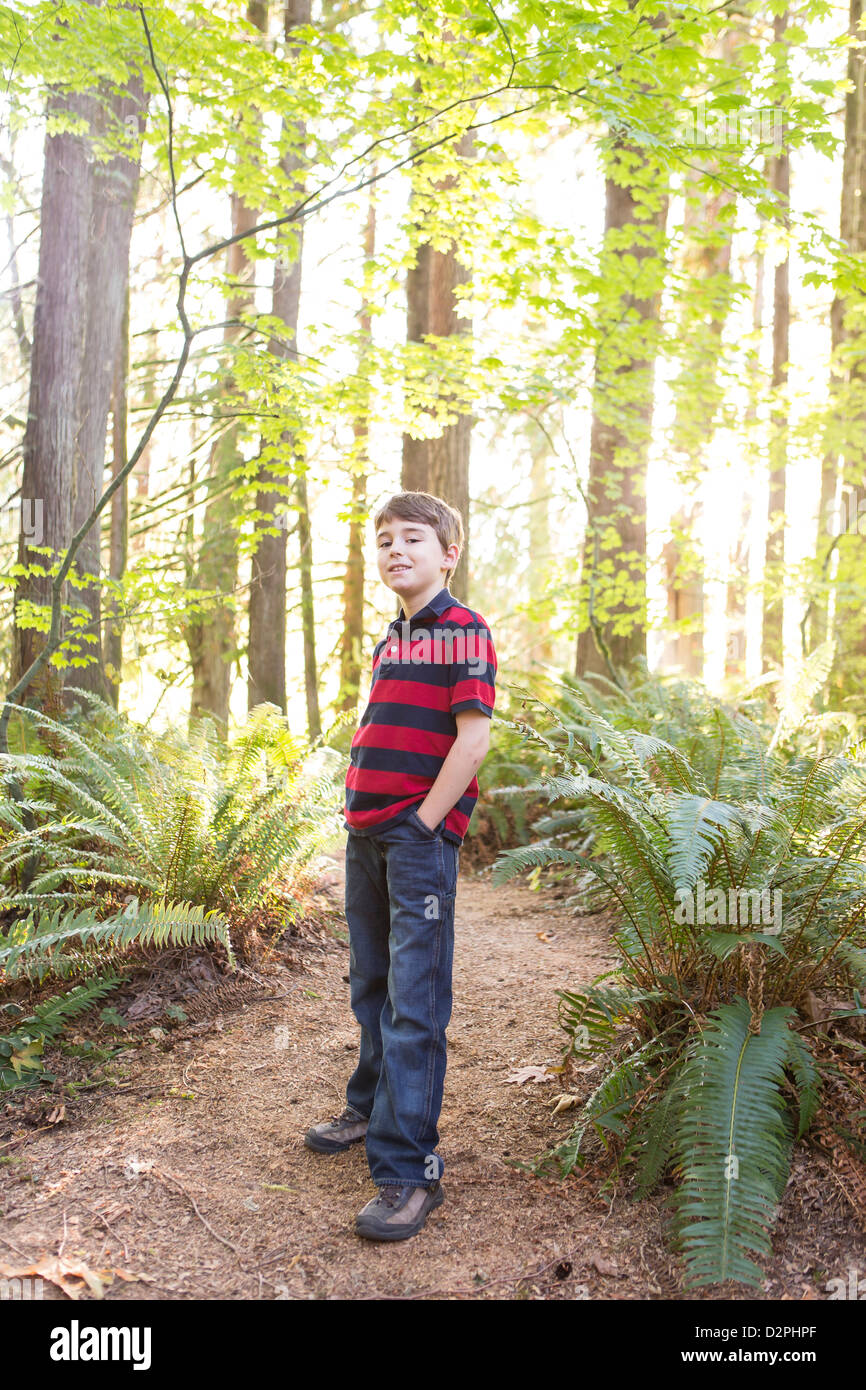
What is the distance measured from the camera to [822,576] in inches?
353

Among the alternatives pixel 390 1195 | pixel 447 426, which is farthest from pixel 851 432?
pixel 390 1195

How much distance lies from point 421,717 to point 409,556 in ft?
1.51

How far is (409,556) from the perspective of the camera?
2.52 meters

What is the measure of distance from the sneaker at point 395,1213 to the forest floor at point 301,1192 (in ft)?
0.11

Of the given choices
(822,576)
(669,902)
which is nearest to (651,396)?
(822,576)

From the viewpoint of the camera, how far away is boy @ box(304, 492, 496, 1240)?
2.33 metres

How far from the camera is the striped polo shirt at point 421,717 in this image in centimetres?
239

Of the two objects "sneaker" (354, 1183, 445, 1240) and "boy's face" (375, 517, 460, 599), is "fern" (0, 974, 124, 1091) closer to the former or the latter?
"sneaker" (354, 1183, 445, 1240)

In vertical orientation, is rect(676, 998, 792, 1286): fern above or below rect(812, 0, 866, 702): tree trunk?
below

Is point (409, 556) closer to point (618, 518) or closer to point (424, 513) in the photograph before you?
point (424, 513)

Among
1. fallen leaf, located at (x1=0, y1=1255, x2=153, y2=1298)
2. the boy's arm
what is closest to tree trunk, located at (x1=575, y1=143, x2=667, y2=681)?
the boy's arm

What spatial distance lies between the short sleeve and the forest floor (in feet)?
4.28

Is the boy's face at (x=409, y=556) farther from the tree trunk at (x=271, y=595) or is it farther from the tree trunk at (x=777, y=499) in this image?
the tree trunk at (x=777, y=499)

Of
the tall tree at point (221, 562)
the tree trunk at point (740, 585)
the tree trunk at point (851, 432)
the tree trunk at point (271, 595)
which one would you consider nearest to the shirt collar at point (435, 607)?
the tree trunk at point (851, 432)
